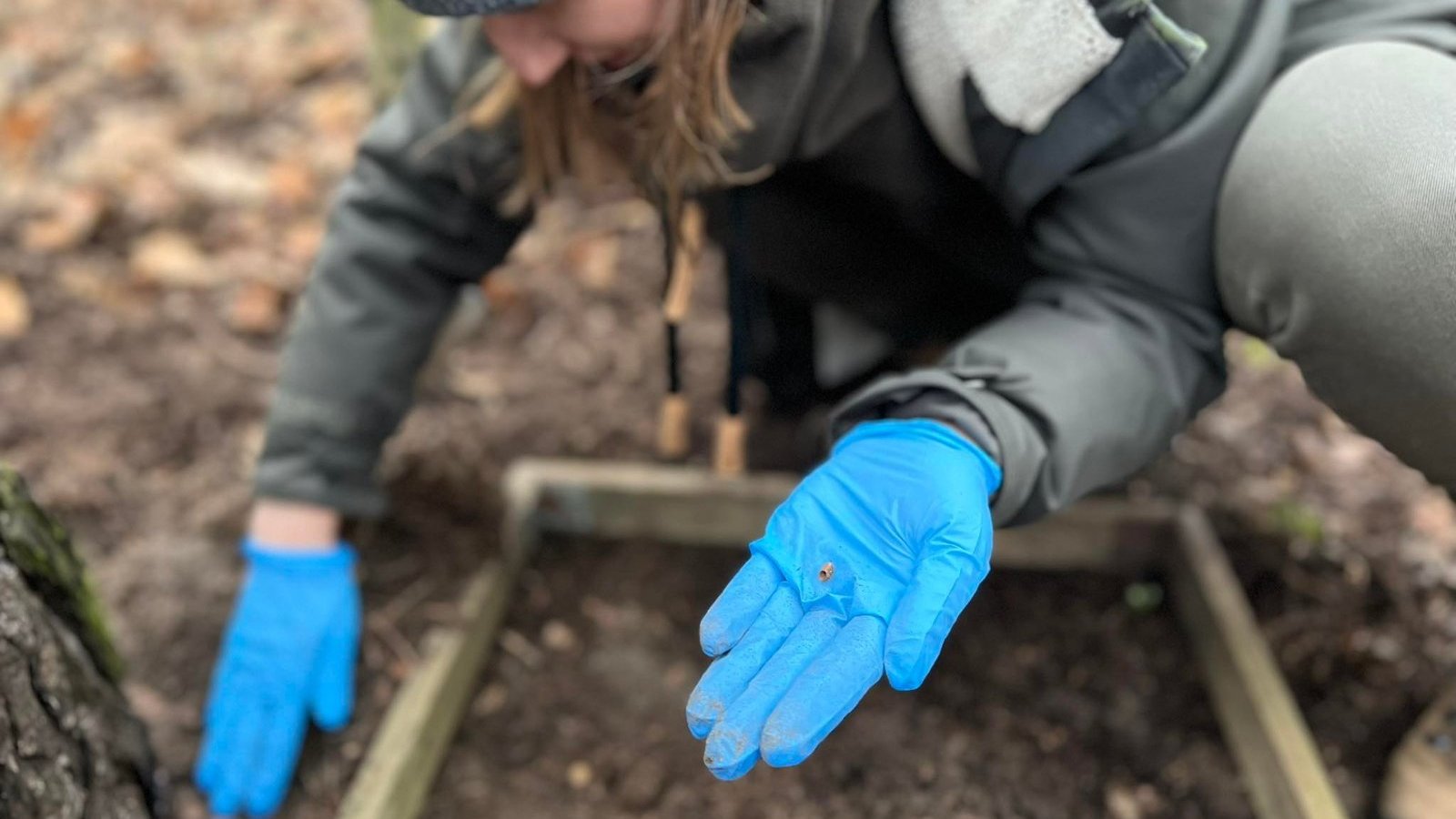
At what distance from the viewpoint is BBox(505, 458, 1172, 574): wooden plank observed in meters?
1.46

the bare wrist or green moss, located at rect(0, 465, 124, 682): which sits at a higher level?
green moss, located at rect(0, 465, 124, 682)

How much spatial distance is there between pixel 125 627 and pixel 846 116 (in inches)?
42.9

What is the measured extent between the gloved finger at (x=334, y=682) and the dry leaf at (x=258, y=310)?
2.43ft

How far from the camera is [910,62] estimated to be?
105 cm

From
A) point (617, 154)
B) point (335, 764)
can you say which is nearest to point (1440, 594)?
point (617, 154)

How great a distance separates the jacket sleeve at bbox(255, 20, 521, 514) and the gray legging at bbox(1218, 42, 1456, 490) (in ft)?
2.54

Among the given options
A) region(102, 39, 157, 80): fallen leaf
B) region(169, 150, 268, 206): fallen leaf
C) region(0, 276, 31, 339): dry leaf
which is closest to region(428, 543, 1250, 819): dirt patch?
region(0, 276, 31, 339): dry leaf

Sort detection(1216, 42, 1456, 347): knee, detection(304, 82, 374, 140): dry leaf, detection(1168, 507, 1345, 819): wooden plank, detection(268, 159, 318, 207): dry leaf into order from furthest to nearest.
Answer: detection(304, 82, 374, 140): dry leaf
detection(268, 159, 318, 207): dry leaf
detection(1168, 507, 1345, 819): wooden plank
detection(1216, 42, 1456, 347): knee

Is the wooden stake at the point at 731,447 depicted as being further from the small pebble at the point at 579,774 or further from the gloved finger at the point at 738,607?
the gloved finger at the point at 738,607

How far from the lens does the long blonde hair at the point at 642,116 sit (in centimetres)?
99

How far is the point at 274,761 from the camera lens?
4.10 ft

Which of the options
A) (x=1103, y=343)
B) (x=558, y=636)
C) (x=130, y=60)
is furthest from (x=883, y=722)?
(x=130, y=60)

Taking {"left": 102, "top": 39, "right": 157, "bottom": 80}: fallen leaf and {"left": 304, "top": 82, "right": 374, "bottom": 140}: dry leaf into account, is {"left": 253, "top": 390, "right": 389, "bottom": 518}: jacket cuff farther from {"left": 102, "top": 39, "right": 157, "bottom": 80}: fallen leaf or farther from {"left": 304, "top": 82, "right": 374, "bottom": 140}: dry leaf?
{"left": 102, "top": 39, "right": 157, "bottom": 80}: fallen leaf

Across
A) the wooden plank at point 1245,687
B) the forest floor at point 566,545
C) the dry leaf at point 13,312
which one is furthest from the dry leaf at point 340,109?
the wooden plank at point 1245,687
